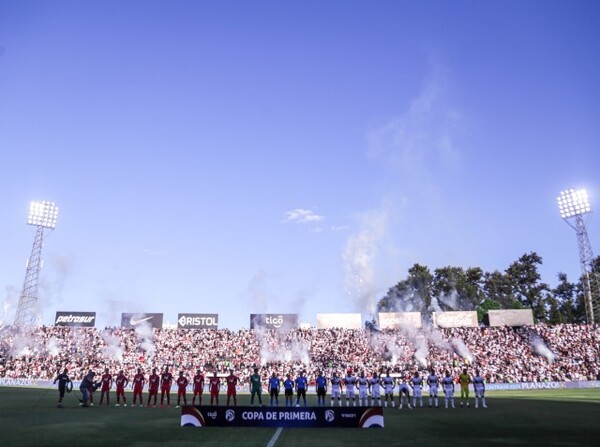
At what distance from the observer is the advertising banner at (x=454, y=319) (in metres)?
70.1

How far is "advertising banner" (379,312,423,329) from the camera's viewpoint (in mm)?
67812

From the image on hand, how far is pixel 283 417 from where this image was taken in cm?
1559

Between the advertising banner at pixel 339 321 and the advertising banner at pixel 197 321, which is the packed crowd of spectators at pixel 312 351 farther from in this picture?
the advertising banner at pixel 197 321

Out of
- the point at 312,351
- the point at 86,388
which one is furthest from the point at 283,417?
the point at 312,351

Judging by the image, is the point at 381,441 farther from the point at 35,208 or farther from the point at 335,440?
the point at 35,208

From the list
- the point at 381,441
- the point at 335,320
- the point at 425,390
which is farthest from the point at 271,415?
the point at 335,320

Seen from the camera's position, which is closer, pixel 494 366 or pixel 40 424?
pixel 40 424

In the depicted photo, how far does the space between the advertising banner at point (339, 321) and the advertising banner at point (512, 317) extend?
19.8 meters

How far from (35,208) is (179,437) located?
224ft

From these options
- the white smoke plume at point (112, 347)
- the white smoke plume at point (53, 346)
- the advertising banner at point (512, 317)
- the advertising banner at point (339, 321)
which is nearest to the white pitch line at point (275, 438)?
the white smoke plume at point (112, 347)

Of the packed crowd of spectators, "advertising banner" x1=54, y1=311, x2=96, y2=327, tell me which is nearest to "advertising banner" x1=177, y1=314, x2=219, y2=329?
the packed crowd of spectators

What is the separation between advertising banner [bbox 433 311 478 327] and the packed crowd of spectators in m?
5.50

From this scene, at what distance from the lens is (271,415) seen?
15.6 meters

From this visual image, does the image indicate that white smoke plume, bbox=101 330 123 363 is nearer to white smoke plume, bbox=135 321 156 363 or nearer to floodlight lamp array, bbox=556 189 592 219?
white smoke plume, bbox=135 321 156 363
